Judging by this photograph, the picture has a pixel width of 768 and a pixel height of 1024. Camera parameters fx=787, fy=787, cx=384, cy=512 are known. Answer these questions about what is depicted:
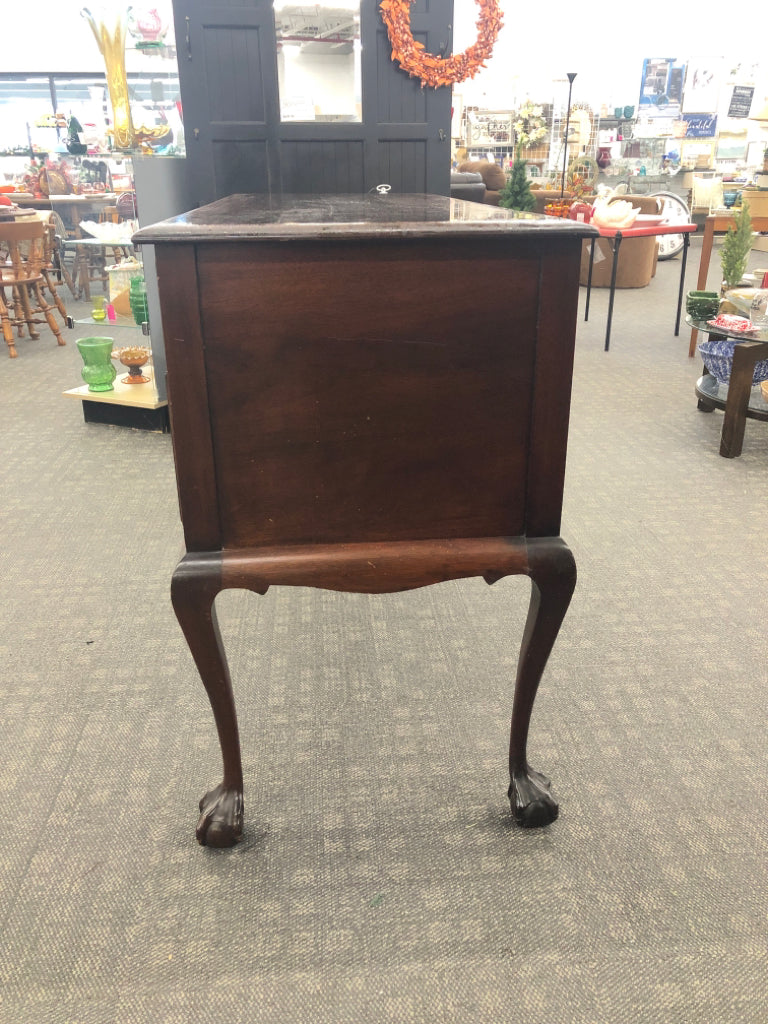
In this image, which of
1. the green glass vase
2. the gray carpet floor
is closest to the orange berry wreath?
the green glass vase

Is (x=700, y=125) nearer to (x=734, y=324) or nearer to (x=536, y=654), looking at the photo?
(x=734, y=324)

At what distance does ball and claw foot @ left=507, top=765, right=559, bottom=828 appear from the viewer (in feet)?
4.42

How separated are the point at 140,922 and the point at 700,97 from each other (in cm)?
1214

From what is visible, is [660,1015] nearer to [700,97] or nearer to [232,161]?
[232,161]

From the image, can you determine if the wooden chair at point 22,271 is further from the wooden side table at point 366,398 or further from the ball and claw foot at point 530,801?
the ball and claw foot at point 530,801

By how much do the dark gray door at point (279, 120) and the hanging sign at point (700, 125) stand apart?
769 centimetres

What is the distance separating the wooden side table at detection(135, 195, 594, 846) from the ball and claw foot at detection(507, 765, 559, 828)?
32 centimetres

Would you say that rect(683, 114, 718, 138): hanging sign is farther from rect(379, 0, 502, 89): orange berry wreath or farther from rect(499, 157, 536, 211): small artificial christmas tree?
rect(379, 0, 502, 89): orange berry wreath

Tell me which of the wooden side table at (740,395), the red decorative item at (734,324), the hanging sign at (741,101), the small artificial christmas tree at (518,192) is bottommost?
the wooden side table at (740,395)

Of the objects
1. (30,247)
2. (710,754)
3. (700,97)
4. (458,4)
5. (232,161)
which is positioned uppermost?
(458,4)

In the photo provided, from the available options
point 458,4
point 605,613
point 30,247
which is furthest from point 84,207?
point 605,613

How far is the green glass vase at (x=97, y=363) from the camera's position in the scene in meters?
3.51

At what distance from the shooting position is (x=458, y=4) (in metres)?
9.70

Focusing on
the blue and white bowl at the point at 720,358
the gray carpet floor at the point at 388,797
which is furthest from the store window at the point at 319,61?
the gray carpet floor at the point at 388,797
